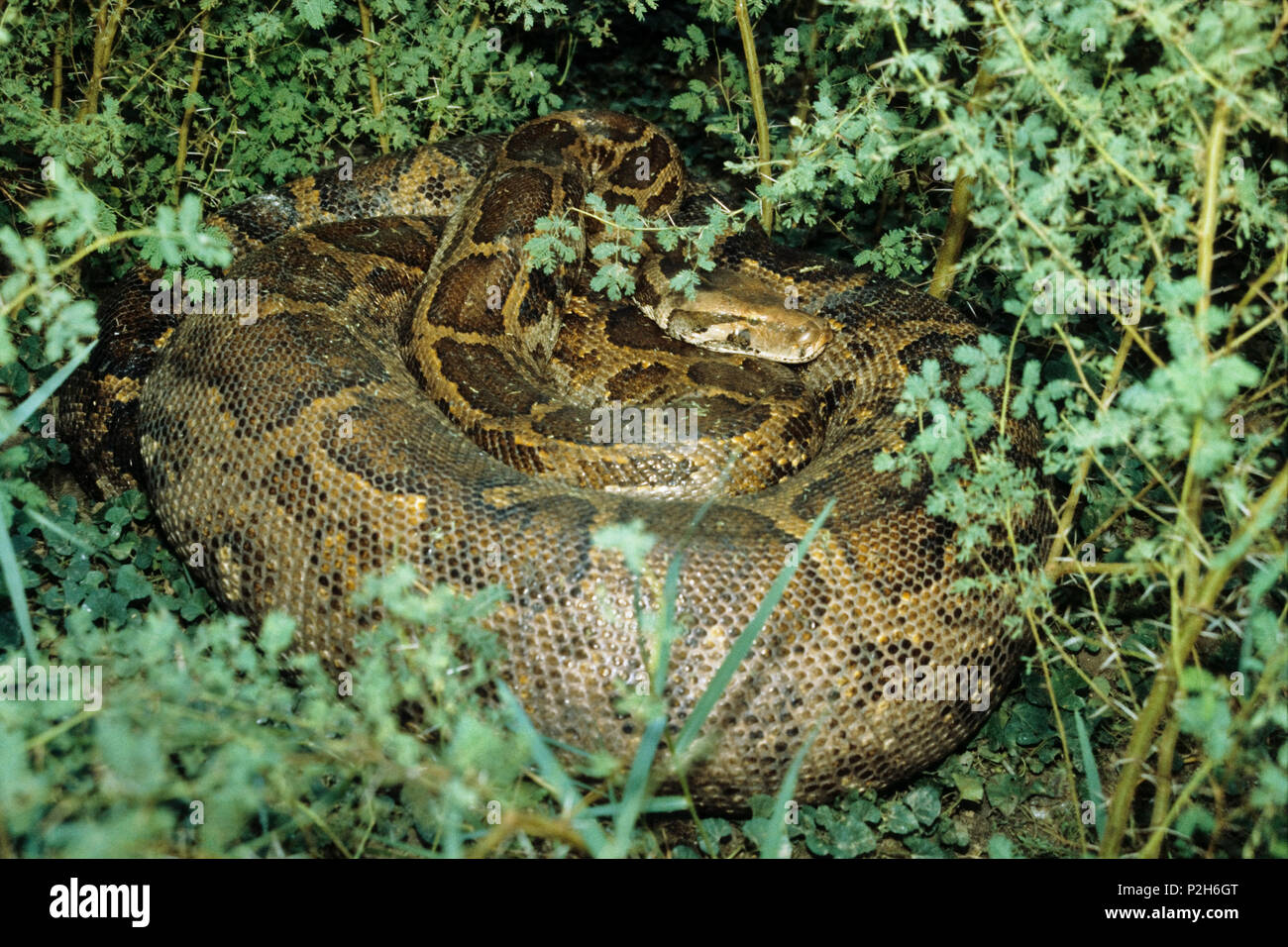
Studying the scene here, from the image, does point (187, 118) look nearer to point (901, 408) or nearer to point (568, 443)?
point (568, 443)

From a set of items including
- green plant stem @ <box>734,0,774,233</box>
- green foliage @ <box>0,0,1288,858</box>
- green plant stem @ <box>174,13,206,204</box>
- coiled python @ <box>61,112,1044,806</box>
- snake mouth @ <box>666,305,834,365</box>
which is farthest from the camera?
green plant stem @ <box>174,13,206,204</box>

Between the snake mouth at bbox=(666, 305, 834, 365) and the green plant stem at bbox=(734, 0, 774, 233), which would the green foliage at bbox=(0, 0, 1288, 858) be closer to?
the green plant stem at bbox=(734, 0, 774, 233)

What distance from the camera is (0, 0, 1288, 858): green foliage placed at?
2998 mm

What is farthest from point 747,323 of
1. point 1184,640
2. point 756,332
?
point 1184,640

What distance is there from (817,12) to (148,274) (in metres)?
5.10

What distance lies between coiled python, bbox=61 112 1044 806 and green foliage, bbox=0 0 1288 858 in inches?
10.8

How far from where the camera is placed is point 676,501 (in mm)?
4980

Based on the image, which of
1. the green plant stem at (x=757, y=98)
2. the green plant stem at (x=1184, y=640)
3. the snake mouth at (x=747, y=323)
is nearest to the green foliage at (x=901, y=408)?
the green plant stem at (x=1184, y=640)

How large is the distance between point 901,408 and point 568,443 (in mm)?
1867

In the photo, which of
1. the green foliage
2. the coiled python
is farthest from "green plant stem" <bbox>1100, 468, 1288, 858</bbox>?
the coiled python

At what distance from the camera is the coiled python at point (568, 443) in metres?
4.22

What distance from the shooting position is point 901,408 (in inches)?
156

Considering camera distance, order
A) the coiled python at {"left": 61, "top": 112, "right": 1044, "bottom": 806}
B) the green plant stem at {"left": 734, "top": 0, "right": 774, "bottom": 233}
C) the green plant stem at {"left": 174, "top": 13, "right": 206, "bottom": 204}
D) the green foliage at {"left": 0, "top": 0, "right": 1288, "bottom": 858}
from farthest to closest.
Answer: the green plant stem at {"left": 174, "top": 13, "right": 206, "bottom": 204}, the green plant stem at {"left": 734, "top": 0, "right": 774, "bottom": 233}, the coiled python at {"left": 61, "top": 112, "right": 1044, "bottom": 806}, the green foliage at {"left": 0, "top": 0, "right": 1288, "bottom": 858}

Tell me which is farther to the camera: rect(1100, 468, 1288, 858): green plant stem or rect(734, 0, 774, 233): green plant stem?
rect(734, 0, 774, 233): green plant stem
